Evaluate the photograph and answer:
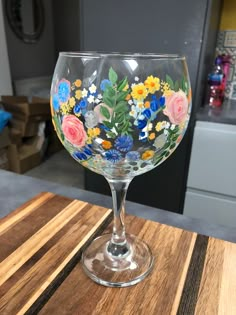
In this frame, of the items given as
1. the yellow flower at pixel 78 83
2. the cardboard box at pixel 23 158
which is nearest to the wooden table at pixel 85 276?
the yellow flower at pixel 78 83

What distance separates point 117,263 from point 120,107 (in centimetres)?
25

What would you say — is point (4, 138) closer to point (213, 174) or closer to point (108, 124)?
point (213, 174)

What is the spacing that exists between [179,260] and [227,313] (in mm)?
102

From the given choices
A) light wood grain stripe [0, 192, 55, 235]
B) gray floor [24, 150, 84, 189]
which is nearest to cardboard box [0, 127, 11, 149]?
gray floor [24, 150, 84, 189]

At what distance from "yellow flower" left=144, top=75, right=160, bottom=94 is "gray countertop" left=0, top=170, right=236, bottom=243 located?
318 millimetres

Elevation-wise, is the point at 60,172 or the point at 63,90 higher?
the point at 63,90

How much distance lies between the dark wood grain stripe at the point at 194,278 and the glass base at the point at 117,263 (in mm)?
59

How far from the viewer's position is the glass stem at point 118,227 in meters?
0.42

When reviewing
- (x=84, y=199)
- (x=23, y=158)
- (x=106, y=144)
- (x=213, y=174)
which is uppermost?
(x=106, y=144)

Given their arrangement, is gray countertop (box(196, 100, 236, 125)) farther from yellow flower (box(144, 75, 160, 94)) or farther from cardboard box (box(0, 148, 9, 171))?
cardboard box (box(0, 148, 9, 171))

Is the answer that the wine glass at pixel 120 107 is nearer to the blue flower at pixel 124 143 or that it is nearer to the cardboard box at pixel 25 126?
the blue flower at pixel 124 143

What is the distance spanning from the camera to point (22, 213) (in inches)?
21.1

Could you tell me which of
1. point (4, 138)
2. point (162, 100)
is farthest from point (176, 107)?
point (4, 138)

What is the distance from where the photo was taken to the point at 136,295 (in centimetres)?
38
